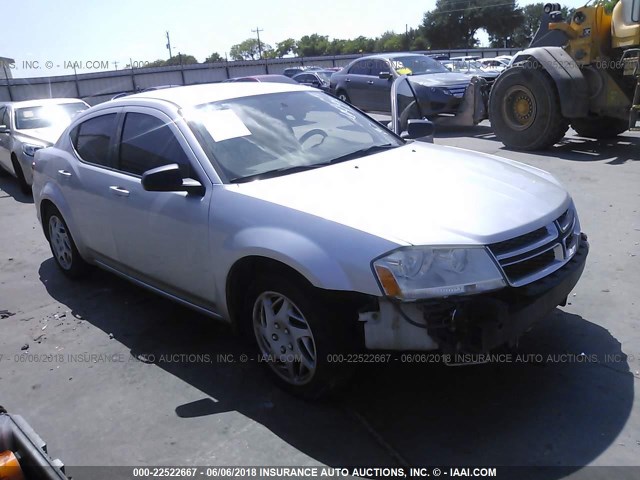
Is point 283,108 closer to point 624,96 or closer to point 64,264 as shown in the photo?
point 64,264

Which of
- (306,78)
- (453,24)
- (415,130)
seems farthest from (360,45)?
(415,130)

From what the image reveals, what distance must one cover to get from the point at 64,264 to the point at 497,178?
404cm

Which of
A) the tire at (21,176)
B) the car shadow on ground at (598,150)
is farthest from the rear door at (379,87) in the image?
the tire at (21,176)

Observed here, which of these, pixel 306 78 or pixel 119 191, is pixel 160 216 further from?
pixel 306 78

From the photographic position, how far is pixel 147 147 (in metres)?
4.05

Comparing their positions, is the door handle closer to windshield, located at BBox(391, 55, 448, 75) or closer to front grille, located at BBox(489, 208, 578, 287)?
front grille, located at BBox(489, 208, 578, 287)

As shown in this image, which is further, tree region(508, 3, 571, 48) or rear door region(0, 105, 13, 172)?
tree region(508, 3, 571, 48)

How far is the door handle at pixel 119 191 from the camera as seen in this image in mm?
4086

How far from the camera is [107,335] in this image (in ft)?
14.3

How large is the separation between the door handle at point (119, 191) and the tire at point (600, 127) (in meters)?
8.55

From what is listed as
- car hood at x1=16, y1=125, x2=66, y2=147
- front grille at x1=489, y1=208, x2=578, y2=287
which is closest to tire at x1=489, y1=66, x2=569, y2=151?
front grille at x1=489, y1=208, x2=578, y2=287

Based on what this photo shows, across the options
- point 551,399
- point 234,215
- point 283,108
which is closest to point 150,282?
point 234,215

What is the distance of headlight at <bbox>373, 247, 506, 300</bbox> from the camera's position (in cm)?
269

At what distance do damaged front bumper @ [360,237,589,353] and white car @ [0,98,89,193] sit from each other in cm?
831
